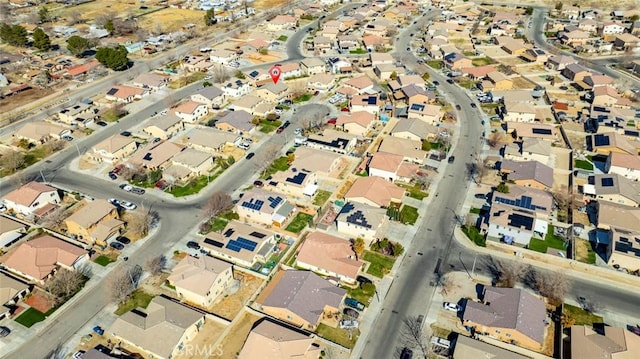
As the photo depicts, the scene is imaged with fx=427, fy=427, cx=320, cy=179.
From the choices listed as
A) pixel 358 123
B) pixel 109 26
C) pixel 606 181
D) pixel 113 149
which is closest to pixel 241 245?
pixel 113 149

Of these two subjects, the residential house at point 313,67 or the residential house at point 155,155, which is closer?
the residential house at point 155,155

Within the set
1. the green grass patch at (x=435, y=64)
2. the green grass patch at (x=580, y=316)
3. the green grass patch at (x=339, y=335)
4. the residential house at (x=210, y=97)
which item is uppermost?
the residential house at (x=210, y=97)

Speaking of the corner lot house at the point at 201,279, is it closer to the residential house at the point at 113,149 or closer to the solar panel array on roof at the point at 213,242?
the solar panel array on roof at the point at 213,242

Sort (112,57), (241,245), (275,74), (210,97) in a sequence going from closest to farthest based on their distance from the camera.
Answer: (241,245) < (210,97) < (275,74) < (112,57)

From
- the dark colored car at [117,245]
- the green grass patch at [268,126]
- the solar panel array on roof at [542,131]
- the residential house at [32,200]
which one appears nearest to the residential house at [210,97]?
the green grass patch at [268,126]

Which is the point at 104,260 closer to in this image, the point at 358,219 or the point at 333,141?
the point at 358,219

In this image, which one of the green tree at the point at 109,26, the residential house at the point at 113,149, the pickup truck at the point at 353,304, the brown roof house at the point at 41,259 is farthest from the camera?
the green tree at the point at 109,26

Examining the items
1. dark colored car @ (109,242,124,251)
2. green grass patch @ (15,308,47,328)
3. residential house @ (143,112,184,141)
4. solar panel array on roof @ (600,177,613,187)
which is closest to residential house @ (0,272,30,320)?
green grass patch @ (15,308,47,328)
